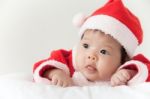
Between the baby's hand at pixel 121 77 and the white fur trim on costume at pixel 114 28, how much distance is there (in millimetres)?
91

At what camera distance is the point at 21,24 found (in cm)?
146

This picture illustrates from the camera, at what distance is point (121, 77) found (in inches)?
42.4

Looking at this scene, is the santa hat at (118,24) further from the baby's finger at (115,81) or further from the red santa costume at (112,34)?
the baby's finger at (115,81)

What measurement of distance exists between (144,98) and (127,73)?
13cm

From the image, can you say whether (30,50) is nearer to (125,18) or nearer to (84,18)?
(84,18)

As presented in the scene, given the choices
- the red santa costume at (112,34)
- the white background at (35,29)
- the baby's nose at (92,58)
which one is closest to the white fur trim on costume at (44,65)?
the red santa costume at (112,34)

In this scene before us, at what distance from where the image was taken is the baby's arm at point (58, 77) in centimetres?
107

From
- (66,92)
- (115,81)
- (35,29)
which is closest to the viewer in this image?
(66,92)

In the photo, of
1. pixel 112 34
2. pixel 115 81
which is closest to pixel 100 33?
pixel 112 34

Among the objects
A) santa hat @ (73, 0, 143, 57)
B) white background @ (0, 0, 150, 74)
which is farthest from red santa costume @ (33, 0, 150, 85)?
white background @ (0, 0, 150, 74)

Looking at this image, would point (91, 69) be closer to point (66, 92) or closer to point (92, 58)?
point (92, 58)

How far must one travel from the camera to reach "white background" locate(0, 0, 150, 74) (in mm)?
1440

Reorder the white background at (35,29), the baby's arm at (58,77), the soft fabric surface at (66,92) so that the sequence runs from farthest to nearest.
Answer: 1. the white background at (35,29)
2. the baby's arm at (58,77)
3. the soft fabric surface at (66,92)

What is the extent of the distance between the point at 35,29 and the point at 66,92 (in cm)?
52
